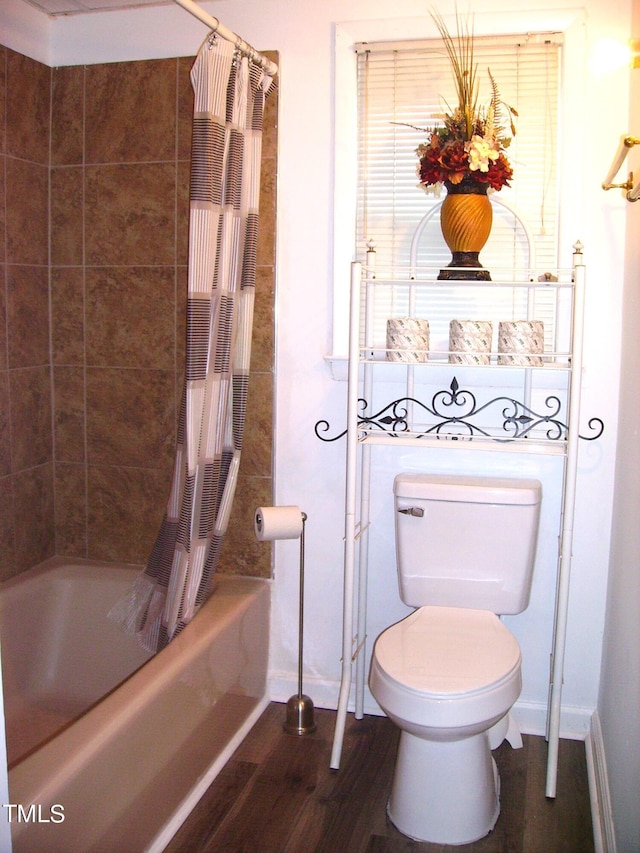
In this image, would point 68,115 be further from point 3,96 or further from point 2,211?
point 2,211

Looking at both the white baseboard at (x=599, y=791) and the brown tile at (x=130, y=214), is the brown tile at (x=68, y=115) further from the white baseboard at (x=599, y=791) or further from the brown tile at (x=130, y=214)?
the white baseboard at (x=599, y=791)

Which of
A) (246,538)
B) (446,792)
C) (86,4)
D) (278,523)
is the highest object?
(86,4)

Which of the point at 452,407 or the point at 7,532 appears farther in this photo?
the point at 7,532

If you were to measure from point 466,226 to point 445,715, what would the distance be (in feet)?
4.32

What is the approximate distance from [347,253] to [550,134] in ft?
2.31

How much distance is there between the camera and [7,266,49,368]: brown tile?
2598 millimetres

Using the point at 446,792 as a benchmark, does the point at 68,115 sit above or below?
above

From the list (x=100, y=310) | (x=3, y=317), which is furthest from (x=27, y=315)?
(x=100, y=310)

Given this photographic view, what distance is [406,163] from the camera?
8.13ft

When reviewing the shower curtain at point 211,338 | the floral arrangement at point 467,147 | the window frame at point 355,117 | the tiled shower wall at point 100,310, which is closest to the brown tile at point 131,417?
the tiled shower wall at point 100,310

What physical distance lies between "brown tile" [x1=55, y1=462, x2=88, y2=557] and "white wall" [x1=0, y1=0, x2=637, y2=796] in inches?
29.0

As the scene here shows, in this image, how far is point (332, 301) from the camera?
8.37 ft

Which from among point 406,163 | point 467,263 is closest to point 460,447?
point 467,263

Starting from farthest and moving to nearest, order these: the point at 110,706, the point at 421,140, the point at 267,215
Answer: the point at 267,215 → the point at 421,140 → the point at 110,706
